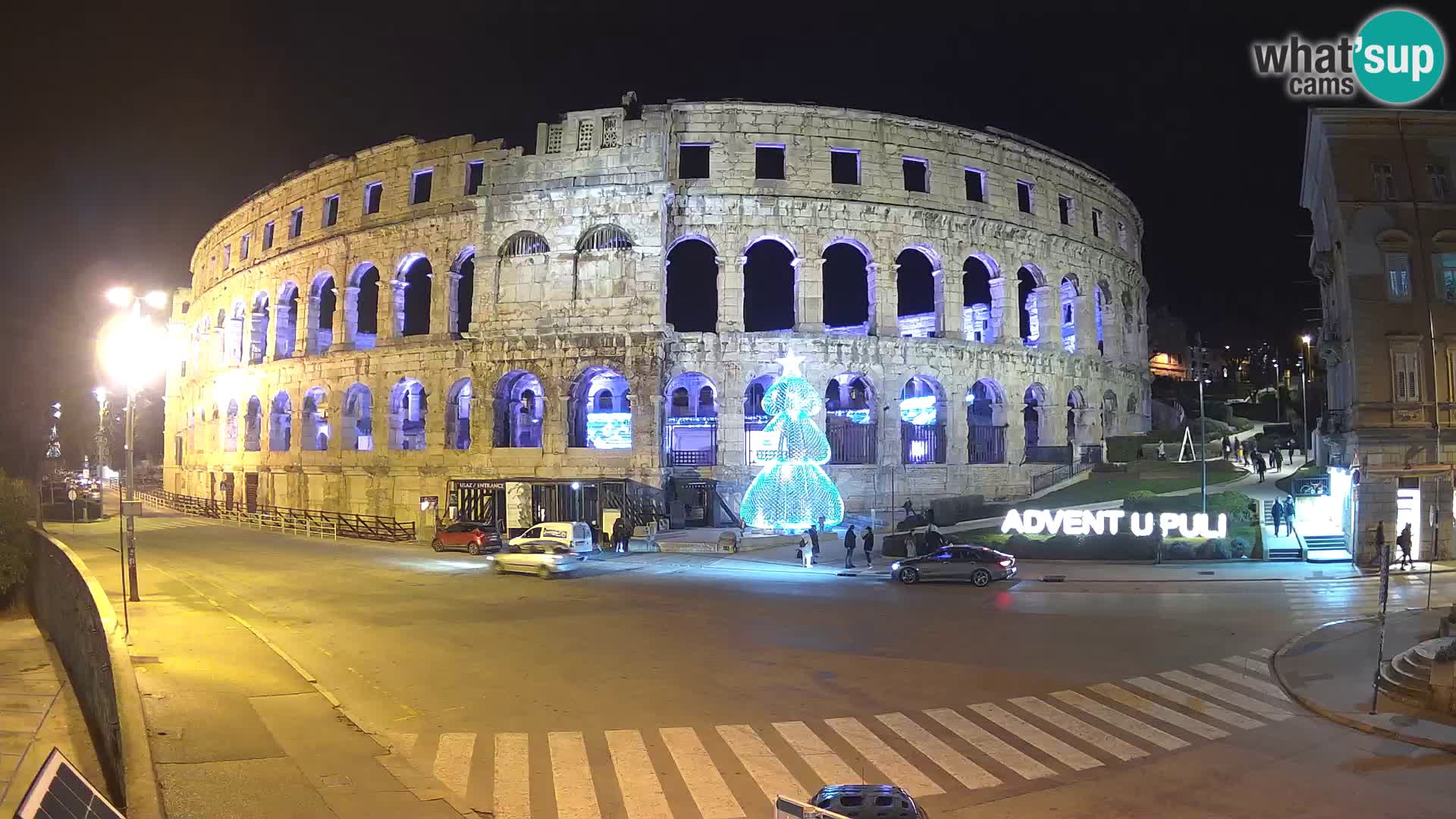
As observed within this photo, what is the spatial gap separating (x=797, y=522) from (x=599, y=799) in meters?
23.7

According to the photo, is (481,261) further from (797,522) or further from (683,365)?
(797,522)

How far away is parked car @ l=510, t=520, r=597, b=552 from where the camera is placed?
26.9 m

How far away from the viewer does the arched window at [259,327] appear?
5319 centimetres

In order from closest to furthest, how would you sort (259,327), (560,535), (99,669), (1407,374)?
1. (99,669)
2. (560,535)
3. (1407,374)
4. (259,327)

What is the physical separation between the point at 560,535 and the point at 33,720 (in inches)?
543

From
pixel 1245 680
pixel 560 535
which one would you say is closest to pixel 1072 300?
pixel 560 535

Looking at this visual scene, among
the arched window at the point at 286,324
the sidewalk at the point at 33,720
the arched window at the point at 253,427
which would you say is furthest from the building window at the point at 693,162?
the arched window at the point at 253,427

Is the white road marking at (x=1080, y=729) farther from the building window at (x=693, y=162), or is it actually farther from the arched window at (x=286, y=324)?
the arched window at (x=286, y=324)

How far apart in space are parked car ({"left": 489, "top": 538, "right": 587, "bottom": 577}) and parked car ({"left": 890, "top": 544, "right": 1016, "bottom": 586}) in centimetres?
1037

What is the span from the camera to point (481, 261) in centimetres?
3997

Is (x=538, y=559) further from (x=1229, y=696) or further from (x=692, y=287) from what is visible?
(x=692, y=287)

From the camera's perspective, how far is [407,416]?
178ft

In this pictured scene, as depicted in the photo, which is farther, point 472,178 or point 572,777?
point 472,178

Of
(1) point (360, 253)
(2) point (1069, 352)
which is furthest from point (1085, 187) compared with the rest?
(1) point (360, 253)
